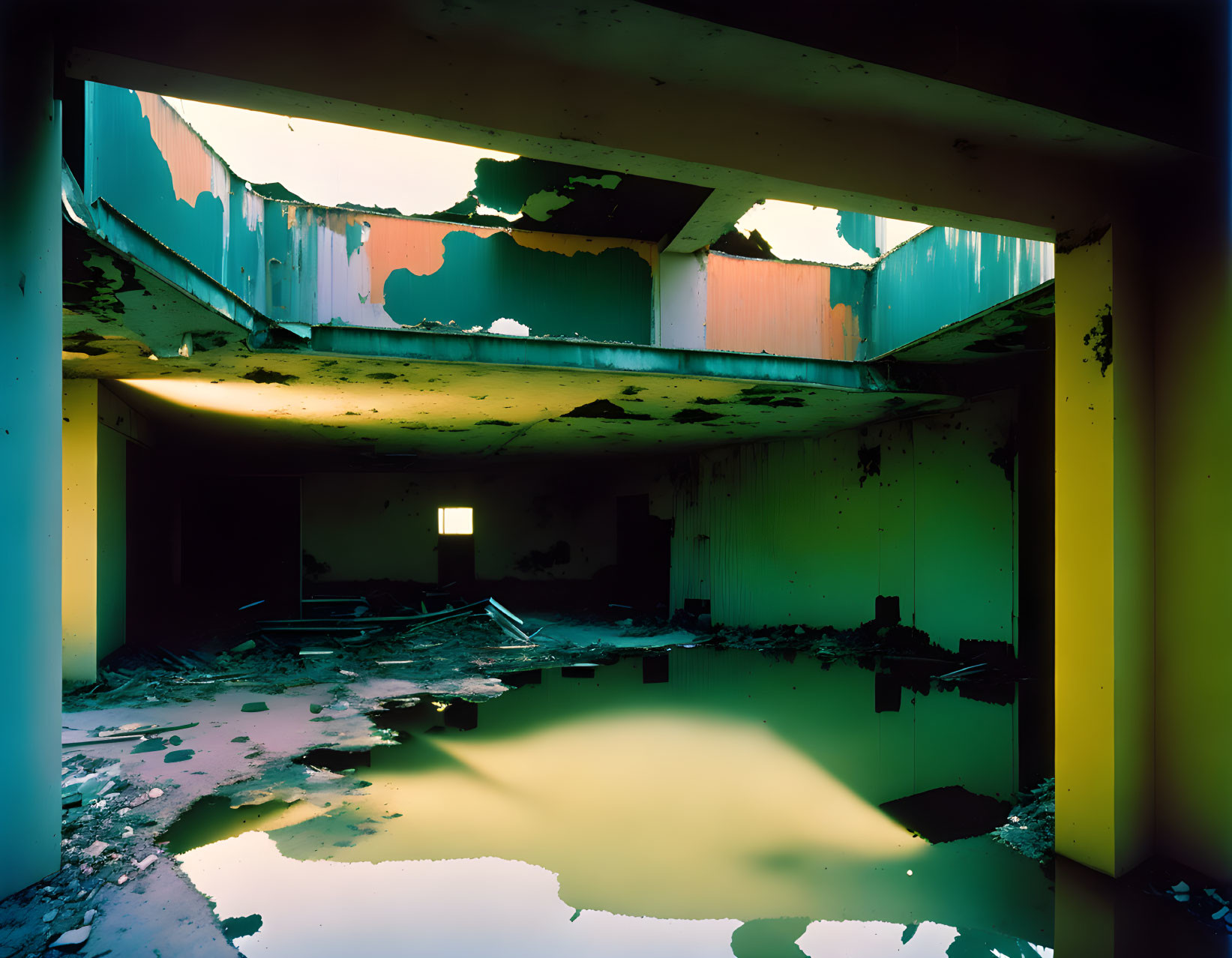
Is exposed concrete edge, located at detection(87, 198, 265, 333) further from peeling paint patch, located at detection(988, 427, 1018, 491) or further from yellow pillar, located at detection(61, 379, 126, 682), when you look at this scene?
peeling paint patch, located at detection(988, 427, 1018, 491)

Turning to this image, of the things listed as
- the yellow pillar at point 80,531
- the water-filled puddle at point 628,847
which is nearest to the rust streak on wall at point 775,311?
the water-filled puddle at point 628,847

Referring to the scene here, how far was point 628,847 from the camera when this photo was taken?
2832mm

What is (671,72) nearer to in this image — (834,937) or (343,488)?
(834,937)

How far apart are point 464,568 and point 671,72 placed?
9.93 meters

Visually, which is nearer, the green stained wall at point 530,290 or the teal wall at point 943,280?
the teal wall at point 943,280

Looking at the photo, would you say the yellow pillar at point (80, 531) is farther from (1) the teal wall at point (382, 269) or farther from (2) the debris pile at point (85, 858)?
(2) the debris pile at point (85, 858)

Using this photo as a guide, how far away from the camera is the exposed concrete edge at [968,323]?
3.94 m

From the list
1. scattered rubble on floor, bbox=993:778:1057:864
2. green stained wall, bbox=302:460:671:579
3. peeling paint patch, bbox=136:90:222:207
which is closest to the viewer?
scattered rubble on floor, bbox=993:778:1057:864

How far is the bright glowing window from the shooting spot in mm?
11312

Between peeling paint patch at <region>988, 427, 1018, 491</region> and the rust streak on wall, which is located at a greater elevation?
the rust streak on wall

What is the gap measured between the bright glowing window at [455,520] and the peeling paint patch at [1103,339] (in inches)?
388

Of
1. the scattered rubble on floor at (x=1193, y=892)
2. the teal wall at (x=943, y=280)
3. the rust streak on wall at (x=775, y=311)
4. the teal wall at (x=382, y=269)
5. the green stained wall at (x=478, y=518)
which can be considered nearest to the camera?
the scattered rubble on floor at (x=1193, y=892)

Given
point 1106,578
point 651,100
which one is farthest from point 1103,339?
point 651,100

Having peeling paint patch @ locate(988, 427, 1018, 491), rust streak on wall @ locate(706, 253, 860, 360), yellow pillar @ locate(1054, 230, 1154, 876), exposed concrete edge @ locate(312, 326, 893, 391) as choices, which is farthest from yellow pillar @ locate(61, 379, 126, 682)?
peeling paint patch @ locate(988, 427, 1018, 491)
